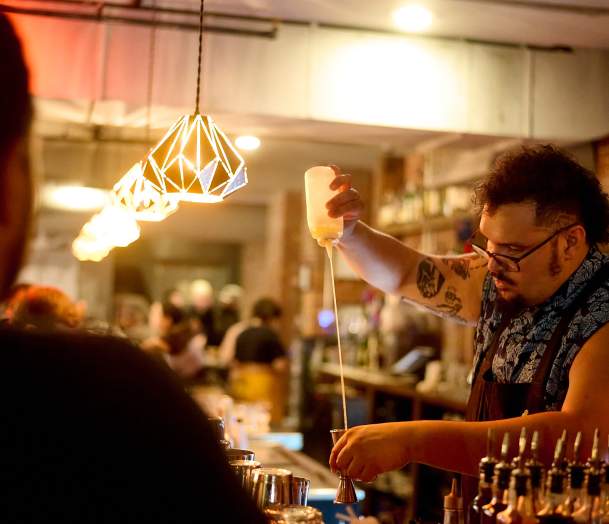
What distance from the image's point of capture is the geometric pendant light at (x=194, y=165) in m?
2.61

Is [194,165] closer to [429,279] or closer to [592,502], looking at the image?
[429,279]

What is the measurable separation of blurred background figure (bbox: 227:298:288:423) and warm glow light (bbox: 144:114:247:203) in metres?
6.13

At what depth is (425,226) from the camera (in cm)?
739

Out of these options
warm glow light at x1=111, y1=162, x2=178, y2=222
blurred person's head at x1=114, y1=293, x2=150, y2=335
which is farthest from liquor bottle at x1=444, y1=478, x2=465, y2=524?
blurred person's head at x1=114, y1=293, x2=150, y2=335

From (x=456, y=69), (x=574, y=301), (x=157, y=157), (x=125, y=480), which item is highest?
(x=456, y=69)

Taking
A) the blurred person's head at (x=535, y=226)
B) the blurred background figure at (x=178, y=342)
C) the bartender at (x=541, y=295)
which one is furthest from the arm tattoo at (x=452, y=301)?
the blurred background figure at (x=178, y=342)

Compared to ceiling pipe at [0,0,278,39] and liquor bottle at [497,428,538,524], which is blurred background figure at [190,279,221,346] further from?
liquor bottle at [497,428,538,524]

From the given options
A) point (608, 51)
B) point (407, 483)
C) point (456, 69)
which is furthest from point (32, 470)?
point (407, 483)

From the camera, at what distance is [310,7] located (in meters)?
4.88

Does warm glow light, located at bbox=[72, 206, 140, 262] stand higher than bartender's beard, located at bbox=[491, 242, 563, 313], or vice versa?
warm glow light, located at bbox=[72, 206, 140, 262]

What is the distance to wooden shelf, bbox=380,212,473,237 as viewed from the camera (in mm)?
6855

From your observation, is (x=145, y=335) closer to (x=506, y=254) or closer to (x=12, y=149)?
(x=506, y=254)

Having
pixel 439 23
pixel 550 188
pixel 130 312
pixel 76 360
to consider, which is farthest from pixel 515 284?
pixel 130 312

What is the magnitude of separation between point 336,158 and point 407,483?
4778 mm
